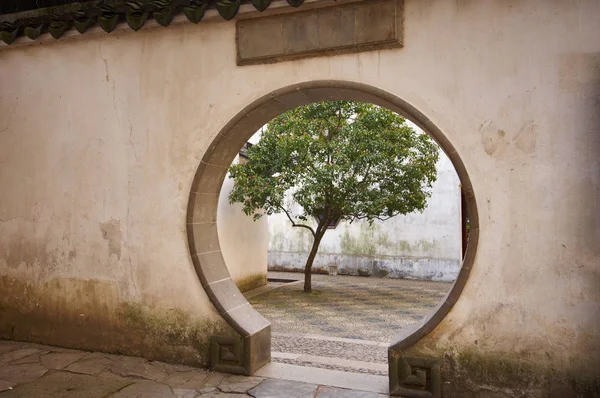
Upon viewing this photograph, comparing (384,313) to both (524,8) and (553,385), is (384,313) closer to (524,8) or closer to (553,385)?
(553,385)

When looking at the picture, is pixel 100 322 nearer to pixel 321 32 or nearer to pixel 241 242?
pixel 321 32

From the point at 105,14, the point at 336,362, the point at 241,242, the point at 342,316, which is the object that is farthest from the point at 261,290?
the point at 105,14

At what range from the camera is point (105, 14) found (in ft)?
13.2

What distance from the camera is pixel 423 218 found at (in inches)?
494

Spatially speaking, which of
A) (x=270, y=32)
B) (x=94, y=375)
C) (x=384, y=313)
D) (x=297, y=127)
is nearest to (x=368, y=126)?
(x=297, y=127)

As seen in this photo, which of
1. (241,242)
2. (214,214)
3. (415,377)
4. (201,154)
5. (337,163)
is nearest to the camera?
(415,377)

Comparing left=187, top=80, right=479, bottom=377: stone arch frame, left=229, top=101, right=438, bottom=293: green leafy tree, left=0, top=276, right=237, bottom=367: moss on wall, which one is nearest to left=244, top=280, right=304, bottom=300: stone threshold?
left=229, top=101, right=438, bottom=293: green leafy tree

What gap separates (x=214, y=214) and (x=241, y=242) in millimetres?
5439

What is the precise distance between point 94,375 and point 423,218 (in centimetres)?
1023

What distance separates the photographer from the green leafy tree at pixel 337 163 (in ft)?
27.1

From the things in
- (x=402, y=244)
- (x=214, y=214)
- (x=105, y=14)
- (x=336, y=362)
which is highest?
(x=105, y=14)

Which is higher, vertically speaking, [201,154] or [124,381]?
[201,154]

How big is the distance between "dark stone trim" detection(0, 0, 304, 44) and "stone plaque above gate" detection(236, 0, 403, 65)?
0.64 feet

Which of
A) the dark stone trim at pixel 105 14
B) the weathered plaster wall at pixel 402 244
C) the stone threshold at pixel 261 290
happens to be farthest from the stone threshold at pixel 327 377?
the weathered plaster wall at pixel 402 244
